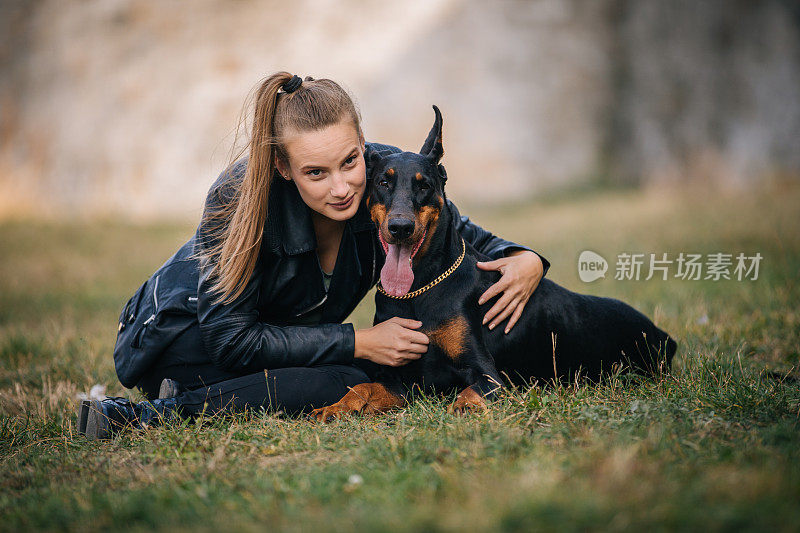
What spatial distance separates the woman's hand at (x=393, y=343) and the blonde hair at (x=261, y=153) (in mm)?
568

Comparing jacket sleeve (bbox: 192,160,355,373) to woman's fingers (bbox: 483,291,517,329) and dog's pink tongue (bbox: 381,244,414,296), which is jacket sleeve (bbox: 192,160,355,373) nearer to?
dog's pink tongue (bbox: 381,244,414,296)

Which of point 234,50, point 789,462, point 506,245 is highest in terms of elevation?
point 234,50

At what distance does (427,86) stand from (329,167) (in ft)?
34.7

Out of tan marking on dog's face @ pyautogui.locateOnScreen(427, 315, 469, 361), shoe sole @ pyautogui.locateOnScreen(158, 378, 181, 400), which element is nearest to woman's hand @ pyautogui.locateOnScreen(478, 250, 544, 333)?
tan marking on dog's face @ pyautogui.locateOnScreen(427, 315, 469, 361)

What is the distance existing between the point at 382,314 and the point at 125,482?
1265mm

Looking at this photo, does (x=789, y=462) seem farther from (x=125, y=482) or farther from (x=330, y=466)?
(x=125, y=482)

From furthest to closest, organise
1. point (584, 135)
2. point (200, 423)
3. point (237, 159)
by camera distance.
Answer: point (584, 135), point (237, 159), point (200, 423)

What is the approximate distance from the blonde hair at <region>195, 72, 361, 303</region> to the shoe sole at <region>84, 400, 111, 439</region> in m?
0.62

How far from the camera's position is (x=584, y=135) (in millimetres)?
13305

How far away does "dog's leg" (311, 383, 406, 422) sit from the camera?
9.36ft

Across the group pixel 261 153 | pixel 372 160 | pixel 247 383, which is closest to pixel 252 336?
pixel 247 383

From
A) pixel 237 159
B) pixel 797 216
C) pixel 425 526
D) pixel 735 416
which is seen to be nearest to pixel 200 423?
pixel 237 159

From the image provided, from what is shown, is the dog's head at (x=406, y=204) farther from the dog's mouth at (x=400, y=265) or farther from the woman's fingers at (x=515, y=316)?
the woman's fingers at (x=515, y=316)
